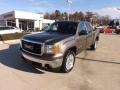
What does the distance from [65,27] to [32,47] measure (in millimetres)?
2122

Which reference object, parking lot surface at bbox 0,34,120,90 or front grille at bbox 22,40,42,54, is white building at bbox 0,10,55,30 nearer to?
parking lot surface at bbox 0,34,120,90

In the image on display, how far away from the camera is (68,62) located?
21.7 feet

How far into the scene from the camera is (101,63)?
8.09 m

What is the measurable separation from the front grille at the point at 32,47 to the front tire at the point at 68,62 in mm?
932

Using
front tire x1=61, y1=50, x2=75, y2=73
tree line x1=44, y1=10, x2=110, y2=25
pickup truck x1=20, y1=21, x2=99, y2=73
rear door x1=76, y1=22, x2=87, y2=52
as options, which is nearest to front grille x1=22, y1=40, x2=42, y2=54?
pickup truck x1=20, y1=21, x2=99, y2=73

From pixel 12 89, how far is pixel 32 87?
0.54 meters

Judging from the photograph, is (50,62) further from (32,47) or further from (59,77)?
(32,47)

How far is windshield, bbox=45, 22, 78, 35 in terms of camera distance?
7.45 m

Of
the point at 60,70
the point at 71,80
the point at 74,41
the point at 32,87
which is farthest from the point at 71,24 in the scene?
the point at 32,87

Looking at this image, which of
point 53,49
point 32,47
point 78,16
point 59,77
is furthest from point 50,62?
point 78,16

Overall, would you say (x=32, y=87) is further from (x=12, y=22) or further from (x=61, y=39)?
(x=12, y=22)

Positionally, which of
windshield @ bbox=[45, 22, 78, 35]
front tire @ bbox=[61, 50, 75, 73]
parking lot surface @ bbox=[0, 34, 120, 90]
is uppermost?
windshield @ bbox=[45, 22, 78, 35]

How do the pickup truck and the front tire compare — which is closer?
the pickup truck

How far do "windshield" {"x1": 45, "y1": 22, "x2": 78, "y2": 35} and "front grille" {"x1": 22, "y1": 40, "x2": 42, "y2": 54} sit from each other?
171 centimetres
